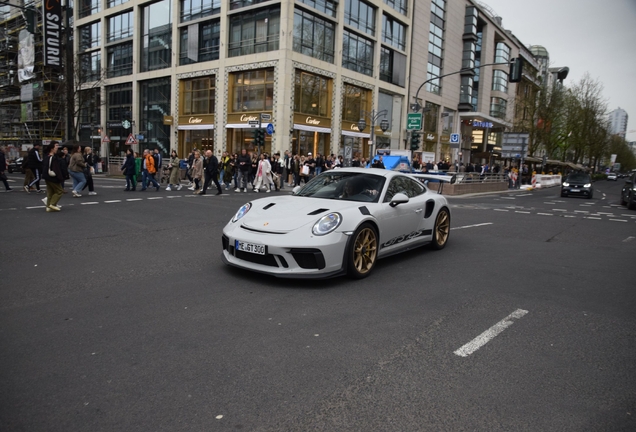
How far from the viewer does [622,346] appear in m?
4.06

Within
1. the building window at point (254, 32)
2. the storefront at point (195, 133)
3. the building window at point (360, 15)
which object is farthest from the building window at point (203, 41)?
the building window at point (360, 15)

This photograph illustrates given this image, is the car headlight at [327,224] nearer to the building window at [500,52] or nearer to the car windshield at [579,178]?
the car windshield at [579,178]

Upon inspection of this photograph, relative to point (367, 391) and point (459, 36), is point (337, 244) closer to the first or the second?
point (367, 391)

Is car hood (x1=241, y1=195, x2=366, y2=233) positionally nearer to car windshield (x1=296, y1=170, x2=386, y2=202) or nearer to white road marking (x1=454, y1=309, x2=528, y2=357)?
car windshield (x1=296, y1=170, x2=386, y2=202)

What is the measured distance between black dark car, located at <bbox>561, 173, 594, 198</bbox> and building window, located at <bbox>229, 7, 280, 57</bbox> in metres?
20.5

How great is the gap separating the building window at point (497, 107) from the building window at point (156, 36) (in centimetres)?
4108

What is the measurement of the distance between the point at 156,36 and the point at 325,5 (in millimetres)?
15340

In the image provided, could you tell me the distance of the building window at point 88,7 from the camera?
4544cm

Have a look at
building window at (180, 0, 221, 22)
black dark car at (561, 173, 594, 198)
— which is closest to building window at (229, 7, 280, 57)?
building window at (180, 0, 221, 22)

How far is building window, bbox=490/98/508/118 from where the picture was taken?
60.8m

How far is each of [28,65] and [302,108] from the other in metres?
36.2

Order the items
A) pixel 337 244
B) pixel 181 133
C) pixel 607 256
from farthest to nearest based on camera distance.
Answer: pixel 181 133 → pixel 607 256 → pixel 337 244

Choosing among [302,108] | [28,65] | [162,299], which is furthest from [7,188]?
[28,65]

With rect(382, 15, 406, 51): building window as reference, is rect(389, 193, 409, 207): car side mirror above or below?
below
